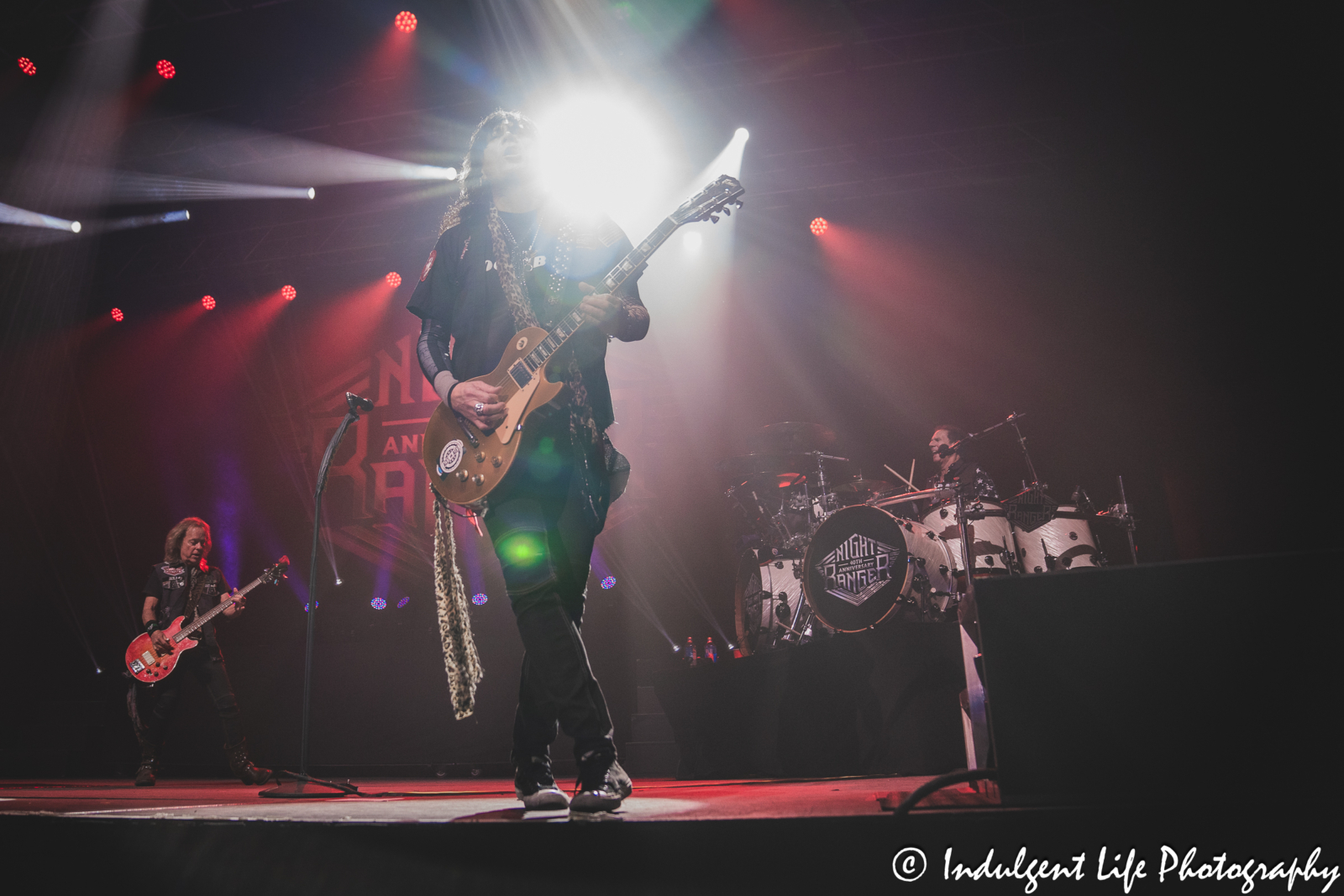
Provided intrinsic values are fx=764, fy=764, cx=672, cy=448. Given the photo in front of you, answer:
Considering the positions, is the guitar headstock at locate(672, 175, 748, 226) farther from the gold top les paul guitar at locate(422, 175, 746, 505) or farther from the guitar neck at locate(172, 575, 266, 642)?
the guitar neck at locate(172, 575, 266, 642)

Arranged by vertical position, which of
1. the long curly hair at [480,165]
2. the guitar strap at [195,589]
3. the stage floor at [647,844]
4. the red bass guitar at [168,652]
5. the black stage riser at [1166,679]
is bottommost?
the stage floor at [647,844]

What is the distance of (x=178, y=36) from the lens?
6.43 m

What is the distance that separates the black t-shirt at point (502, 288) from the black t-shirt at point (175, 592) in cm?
470

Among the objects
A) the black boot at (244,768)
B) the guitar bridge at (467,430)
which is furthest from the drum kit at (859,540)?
the black boot at (244,768)

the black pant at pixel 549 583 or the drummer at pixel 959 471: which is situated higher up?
the drummer at pixel 959 471

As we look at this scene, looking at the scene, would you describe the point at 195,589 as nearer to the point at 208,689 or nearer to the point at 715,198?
the point at 208,689

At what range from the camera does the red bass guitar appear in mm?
5703

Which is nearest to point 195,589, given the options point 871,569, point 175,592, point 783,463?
point 175,592

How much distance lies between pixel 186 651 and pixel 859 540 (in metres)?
5.09

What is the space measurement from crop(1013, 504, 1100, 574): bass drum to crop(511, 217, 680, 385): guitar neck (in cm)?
423

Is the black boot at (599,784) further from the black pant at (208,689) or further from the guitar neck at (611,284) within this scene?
the black pant at (208,689)

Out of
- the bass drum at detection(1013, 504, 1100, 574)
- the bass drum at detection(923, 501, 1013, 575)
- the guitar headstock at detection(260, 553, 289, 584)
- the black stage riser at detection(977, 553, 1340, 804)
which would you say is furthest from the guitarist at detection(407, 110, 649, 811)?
the bass drum at detection(1013, 504, 1100, 574)

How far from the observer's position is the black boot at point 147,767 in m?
5.36

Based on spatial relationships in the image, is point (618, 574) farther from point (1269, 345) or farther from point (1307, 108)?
point (1307, 108)
